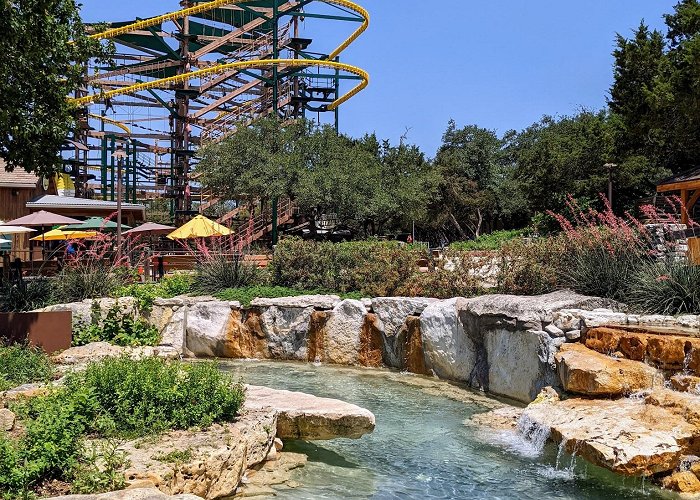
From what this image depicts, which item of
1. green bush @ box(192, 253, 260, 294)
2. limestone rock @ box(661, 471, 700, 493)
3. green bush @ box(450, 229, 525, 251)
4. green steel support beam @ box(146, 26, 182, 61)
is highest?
green steel support beam @ box(146, 26, 182, 61)

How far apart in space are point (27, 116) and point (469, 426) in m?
9.90

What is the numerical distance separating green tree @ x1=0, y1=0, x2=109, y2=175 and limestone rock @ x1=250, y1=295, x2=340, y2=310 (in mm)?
5104

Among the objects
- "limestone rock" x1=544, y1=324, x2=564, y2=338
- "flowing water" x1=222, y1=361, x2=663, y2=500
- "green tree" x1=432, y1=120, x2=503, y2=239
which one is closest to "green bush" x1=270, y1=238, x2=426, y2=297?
"flowing water" x1=222, y1=361, x2=663, y2=500

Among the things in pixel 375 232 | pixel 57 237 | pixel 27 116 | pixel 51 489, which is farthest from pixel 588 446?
pixel 375 232

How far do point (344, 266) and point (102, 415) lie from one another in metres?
10.2

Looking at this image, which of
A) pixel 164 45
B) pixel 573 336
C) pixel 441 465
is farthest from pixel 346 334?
pixel 164 45

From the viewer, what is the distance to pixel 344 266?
16.1m

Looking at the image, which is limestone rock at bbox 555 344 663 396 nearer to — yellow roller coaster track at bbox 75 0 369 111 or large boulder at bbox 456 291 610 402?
large boulder at bbox 456 291 610 402

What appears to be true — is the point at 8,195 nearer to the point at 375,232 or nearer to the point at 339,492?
the point at 375,232

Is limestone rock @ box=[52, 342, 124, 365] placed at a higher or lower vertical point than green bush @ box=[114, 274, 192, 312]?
lower

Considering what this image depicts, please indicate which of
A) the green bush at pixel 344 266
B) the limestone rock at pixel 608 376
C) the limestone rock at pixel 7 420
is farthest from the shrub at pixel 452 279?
the limestone rock at pixel 7 420

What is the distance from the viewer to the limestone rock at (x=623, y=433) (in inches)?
268

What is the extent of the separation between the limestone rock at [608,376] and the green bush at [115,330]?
26.5 ft

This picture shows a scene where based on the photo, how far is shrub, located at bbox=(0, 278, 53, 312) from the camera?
553 inches
